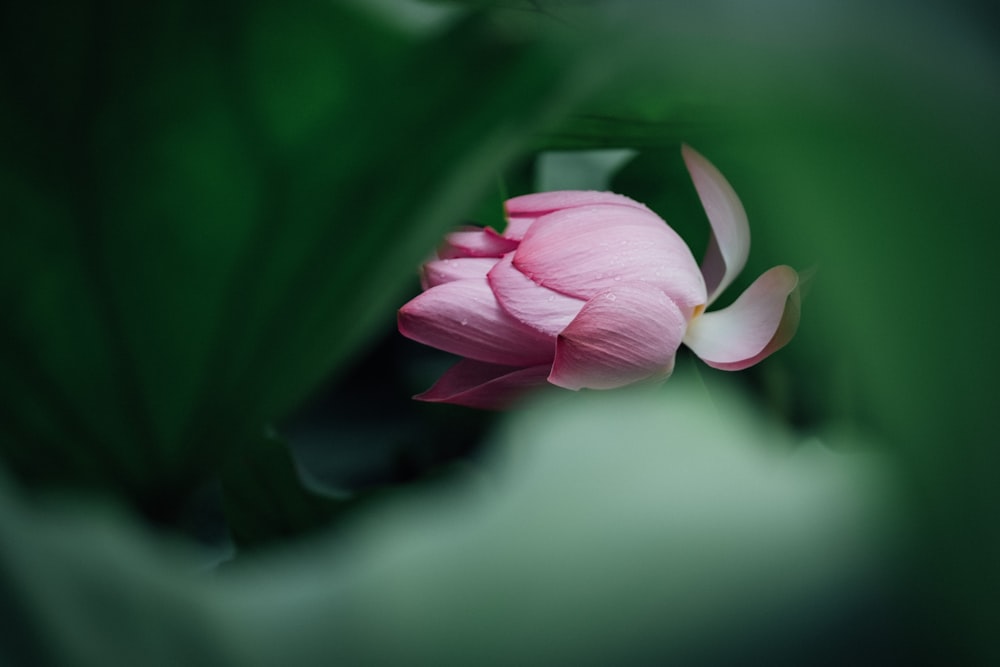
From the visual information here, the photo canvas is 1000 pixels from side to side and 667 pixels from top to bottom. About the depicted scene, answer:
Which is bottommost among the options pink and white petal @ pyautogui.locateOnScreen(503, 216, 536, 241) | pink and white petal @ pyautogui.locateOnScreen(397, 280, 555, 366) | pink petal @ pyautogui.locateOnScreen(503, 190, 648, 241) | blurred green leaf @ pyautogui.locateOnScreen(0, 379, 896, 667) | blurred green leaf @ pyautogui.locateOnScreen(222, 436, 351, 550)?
blurred green leaf @ pyautogui.locateOnScreen(222, 436, 351, 550)

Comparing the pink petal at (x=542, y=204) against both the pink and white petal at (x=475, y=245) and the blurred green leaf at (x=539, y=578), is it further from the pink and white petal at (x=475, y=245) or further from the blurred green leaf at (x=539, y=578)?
the blurred green leaf at (x=539, y=578)

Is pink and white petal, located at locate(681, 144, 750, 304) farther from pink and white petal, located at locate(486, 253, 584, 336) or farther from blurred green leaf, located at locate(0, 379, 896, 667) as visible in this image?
blurred green leaf, located at locate(0, 379, 896, 667)

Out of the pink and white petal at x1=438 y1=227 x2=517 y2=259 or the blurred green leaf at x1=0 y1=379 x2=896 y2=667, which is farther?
the pink and white petal at x1=438 y1=227 x2=517 y2=259

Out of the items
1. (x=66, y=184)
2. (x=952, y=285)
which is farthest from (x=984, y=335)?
(x=66, y=184)

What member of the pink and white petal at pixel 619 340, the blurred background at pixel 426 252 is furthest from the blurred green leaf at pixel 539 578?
the pink and white petal at pixel 619 340

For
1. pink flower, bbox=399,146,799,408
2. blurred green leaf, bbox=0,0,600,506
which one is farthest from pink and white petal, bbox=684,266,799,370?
blurred green leaf, bbox=0,0,600,506

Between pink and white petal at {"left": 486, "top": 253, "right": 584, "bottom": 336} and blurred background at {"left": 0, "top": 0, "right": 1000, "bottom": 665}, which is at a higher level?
blurred background at {"left": 0, "top": 0, "right": 1000, "bottom": 665}

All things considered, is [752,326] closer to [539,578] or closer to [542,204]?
[542,204]

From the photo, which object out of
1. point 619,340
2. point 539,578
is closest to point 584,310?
point 619,340
